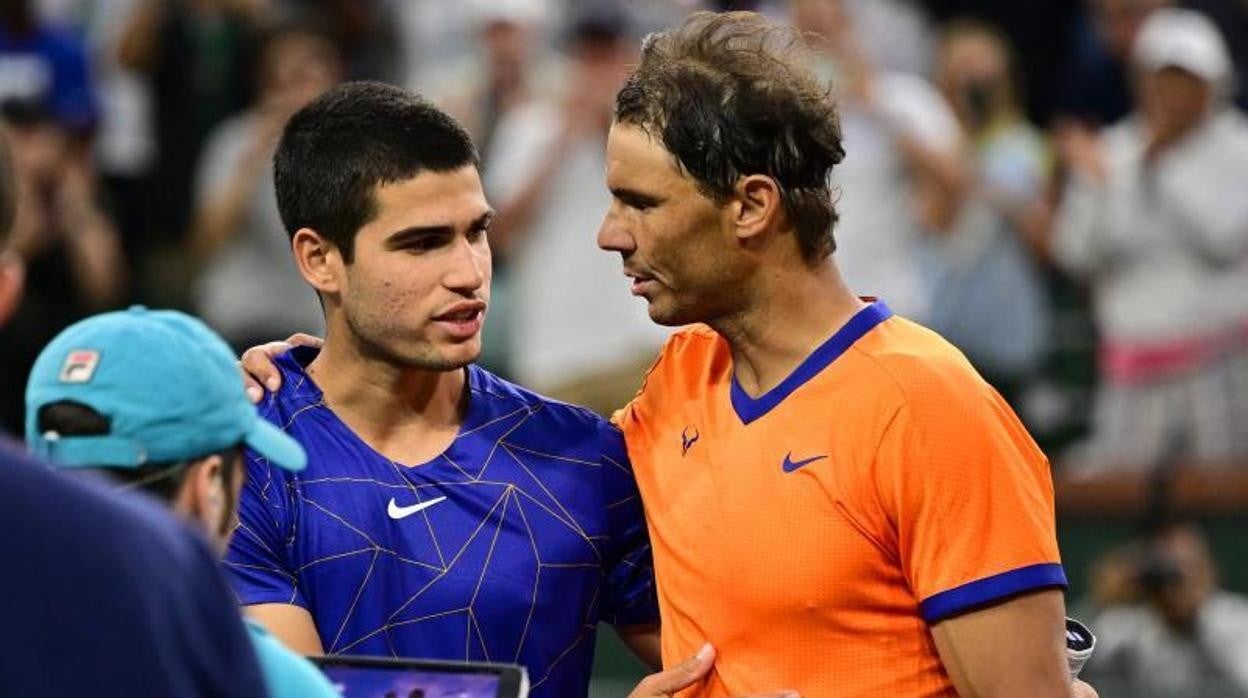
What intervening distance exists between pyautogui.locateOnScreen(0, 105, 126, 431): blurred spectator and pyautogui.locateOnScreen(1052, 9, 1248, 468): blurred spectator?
3.96 m

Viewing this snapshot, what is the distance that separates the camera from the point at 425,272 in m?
4.09

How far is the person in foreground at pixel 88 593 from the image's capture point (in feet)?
7.45

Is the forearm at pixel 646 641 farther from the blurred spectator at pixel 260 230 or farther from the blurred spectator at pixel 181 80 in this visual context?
the blurred spectator at pixel 181 80

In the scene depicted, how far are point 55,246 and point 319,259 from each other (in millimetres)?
5238

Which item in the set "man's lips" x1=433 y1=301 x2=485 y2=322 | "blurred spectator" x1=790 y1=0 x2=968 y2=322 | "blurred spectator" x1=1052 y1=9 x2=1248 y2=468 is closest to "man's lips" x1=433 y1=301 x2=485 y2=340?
"man's lips" x1=433 y1=301 x2=485 y2=322

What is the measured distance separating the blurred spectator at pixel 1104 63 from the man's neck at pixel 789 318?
5617 mm

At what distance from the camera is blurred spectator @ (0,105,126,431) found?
897 centimetres

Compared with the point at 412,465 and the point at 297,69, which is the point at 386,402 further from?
the point at 297,69

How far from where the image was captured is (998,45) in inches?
373

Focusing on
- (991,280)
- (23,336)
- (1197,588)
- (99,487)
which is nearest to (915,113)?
(991,280)

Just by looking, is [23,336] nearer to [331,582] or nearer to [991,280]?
[991,280]

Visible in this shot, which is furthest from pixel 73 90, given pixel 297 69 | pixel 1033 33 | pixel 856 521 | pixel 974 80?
pixel 856 521

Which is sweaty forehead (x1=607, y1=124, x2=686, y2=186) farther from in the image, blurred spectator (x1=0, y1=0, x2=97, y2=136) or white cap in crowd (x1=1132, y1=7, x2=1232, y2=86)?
blurred spectator (x1=0, y1=0, x2=97, y2=136)

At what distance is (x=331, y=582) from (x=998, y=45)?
239 inches
